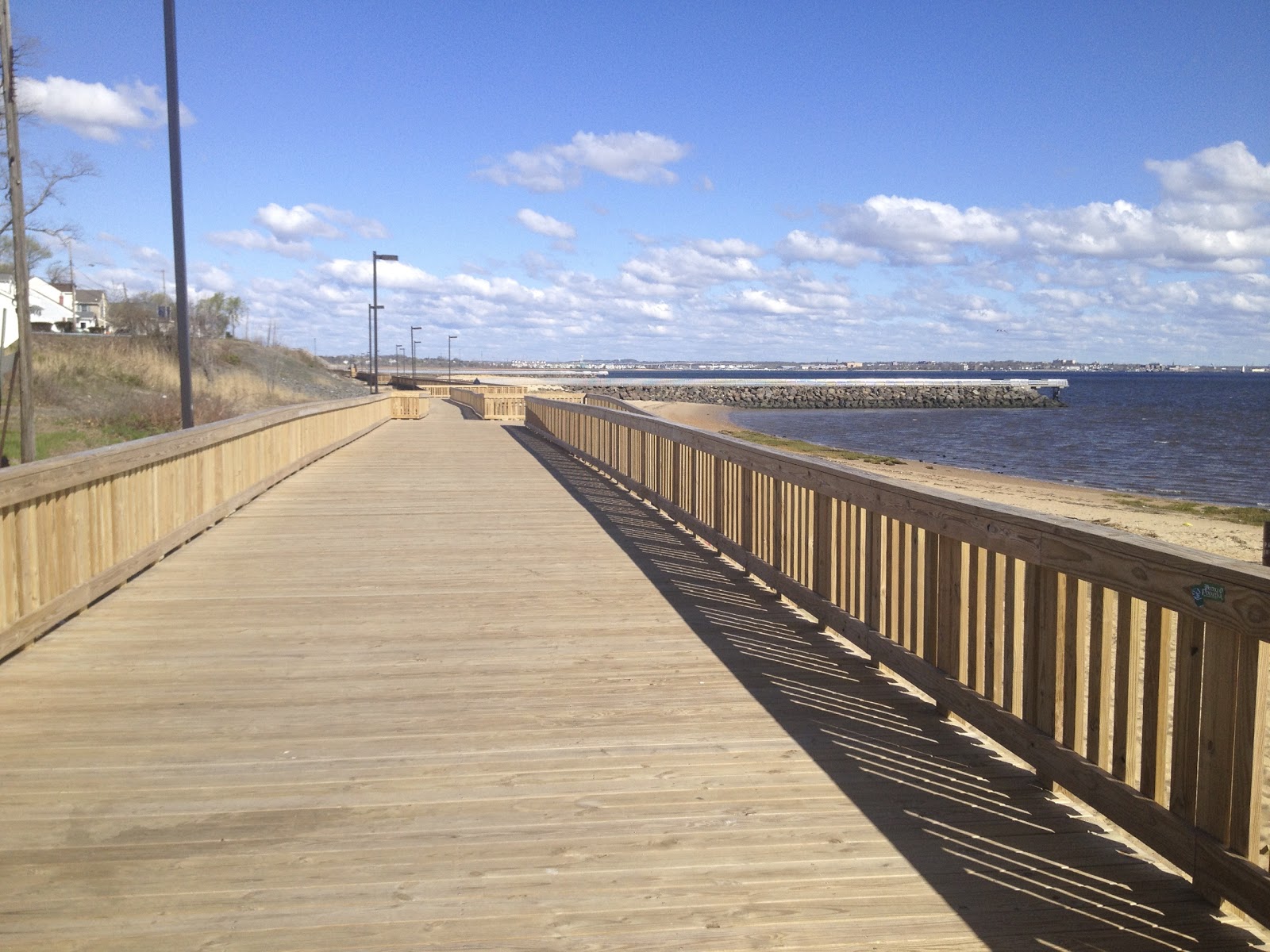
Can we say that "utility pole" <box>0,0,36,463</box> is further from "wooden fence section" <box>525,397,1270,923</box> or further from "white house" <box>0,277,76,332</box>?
"white house" <box>0,277,76,332</box>

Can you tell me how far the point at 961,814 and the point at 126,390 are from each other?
109ft

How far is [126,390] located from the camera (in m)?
32.8

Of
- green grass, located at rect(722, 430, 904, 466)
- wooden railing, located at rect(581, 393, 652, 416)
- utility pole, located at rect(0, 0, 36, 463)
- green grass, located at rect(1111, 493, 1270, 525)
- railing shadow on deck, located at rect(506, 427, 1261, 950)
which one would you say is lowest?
green grass, located at rect(1111, 493, 1270, 525)

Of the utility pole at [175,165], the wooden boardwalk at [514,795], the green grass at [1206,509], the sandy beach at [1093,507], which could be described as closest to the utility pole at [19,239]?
the utility pole at [175,165]

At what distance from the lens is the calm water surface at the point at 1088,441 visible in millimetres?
33594

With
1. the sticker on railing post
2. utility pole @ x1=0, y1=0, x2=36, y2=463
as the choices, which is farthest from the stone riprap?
the sticker on railing post

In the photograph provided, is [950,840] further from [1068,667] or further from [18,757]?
[18,757]

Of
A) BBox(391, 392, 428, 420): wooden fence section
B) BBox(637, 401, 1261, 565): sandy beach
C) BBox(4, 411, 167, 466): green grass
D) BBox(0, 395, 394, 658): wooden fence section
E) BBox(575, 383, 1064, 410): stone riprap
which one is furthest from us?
BBox(575, 383, 1064, 410): stone riprap

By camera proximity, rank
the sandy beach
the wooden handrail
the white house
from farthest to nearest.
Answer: the white house
the sandy beach
the wooden handrail

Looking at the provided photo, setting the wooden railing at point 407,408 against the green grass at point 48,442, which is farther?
the wooden railing at point 407,408

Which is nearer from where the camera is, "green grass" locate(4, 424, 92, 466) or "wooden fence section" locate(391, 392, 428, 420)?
"green grass" locate(4, 424, 92, 466)

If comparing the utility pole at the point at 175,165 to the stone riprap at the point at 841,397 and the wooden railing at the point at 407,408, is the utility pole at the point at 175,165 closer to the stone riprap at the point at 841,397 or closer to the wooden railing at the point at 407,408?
the wooden railing at the point at 407,408

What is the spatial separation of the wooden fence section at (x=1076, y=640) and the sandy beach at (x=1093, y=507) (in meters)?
4.78

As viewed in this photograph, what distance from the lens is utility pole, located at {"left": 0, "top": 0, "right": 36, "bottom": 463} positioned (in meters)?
17.1
